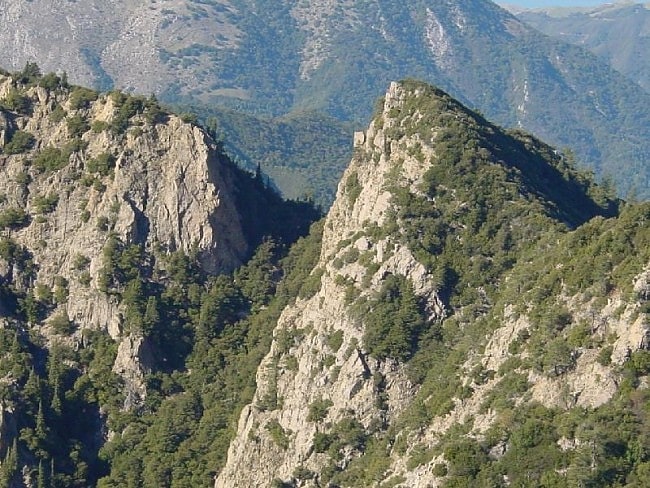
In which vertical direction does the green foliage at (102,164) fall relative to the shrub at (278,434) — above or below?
above

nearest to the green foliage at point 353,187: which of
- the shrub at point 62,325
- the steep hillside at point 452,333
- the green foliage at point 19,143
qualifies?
the steep hillside at point 452,333

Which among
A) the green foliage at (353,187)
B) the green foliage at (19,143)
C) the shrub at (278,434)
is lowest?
the shrub at (278,434)

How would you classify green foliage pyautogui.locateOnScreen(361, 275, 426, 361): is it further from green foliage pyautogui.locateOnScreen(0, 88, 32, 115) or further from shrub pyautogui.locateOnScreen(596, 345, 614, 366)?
green foliage pyautogui.locateOnScreen(0, 88, 32, 115)

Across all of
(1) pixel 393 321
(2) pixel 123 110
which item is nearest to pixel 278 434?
(1) pixel 393 321

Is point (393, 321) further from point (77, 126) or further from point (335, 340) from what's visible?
point (77, 126)

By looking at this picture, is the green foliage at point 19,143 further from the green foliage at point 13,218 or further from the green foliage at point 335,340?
the green foliage at point 335,340

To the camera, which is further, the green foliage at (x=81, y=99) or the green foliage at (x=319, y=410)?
the green foliage at (x=81, y=99)

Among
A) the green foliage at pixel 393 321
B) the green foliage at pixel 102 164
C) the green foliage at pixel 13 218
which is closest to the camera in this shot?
the green foliage at pixel 393 321
